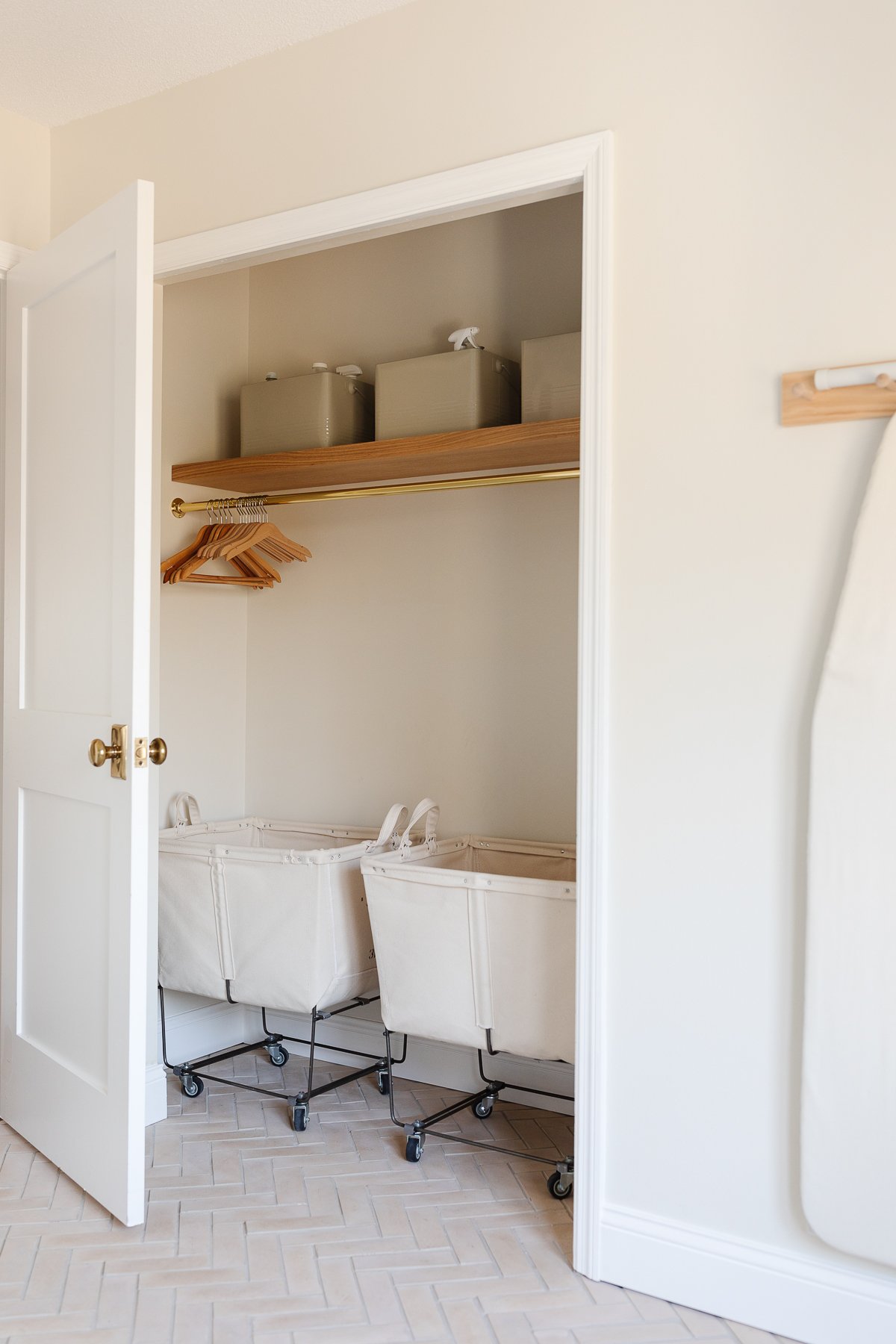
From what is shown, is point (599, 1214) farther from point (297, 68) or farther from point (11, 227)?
point (11, 227)

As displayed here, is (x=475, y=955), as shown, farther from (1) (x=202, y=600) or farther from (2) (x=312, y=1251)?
(1) (x=202, y=600)

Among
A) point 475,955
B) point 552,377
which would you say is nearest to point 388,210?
point 552,377

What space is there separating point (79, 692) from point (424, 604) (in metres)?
1.25

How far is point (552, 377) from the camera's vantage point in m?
2.94

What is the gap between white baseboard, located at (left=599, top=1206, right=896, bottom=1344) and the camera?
1993 mm

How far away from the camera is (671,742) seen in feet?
7.24

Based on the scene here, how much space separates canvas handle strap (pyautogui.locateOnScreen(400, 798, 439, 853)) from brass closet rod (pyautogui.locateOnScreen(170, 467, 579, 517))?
87cm

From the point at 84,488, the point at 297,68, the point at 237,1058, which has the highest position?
the point at 297,68

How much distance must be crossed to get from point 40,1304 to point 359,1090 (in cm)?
132

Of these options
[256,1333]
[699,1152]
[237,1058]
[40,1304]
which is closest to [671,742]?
[699,1152]

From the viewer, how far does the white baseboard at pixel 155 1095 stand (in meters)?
3.11

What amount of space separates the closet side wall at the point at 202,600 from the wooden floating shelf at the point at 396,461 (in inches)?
6.2

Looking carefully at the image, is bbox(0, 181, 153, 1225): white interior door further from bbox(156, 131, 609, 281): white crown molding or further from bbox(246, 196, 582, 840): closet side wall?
bbox(246, 196, 582, 840): closet side wall

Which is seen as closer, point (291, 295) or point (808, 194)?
point (808, 194)
